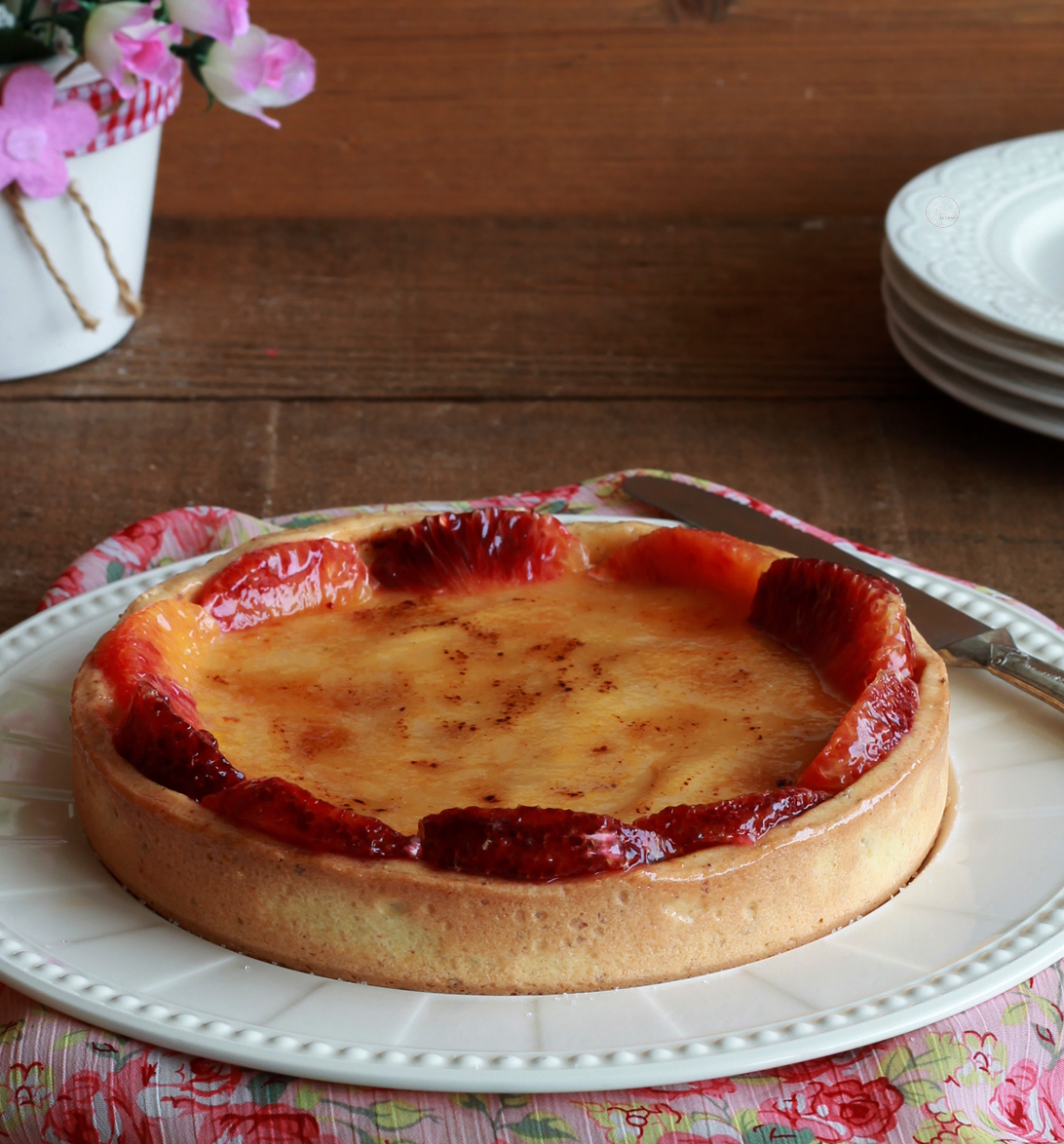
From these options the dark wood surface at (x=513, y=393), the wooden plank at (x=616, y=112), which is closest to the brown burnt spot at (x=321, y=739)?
the dark wood surface at (x=513, y=393)

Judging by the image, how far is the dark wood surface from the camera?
2605 mm

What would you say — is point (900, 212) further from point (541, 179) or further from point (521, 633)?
point (521, 633)

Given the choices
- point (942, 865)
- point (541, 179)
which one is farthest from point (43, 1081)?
point (541, 179)

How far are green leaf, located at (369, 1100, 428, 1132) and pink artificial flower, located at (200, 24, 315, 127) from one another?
76.8 inches

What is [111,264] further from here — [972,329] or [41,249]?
[972,329]

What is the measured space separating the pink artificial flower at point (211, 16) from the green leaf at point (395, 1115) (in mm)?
1902

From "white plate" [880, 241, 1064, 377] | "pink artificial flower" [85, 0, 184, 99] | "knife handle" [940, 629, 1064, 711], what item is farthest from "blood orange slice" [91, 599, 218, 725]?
"white plate" [880, 241, 1064, 377]

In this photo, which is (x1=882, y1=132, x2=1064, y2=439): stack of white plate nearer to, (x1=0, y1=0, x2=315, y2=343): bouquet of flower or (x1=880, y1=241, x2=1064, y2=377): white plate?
(x1=880, y1=241, x2=1064, y2=377): white plate

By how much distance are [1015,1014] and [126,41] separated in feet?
6.76

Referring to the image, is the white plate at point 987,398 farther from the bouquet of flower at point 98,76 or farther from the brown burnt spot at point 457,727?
the brown burnt spot at point 457,727

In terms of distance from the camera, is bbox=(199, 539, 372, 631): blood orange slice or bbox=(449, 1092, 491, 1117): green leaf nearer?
bbox=(449, 1092, 491, 1117): green leaf

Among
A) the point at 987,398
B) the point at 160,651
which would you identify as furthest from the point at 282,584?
the point at 987,398

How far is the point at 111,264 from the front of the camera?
2.81 m

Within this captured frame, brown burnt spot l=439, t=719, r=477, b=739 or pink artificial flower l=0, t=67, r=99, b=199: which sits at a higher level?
pink artificial flower l=0, t=67, r=99, b=199
